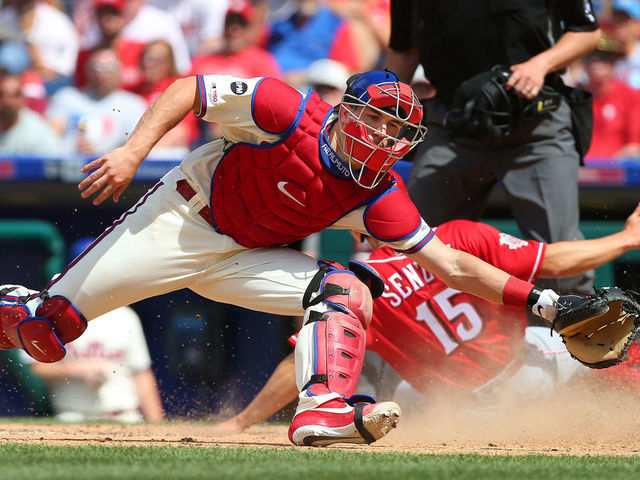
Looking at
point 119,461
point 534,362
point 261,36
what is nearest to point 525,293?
point 534,362

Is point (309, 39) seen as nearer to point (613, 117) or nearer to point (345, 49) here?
point (345, 49)

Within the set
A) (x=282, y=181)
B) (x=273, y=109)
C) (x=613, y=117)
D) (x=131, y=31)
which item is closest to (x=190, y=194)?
(x=282, y=181)

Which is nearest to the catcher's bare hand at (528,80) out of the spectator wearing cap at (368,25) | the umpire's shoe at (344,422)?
the umpire's shoe at (344,422)

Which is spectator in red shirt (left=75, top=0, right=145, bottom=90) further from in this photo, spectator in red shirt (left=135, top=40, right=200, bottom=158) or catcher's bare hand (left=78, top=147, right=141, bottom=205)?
catcher's bare hand (left=78, top=147, right=141, bottom=205)

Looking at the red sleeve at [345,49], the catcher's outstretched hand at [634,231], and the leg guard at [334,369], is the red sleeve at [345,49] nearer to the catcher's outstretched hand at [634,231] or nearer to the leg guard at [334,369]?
the catcher's outstretched hand at [634,231]

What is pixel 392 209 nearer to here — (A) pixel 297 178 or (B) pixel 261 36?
(A) pixel 297 178

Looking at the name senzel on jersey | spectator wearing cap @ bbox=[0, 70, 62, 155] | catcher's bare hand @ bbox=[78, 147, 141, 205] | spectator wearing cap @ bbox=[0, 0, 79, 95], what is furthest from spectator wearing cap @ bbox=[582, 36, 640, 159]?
spectator wearing cap @ bbox=[0, 0, 79, 95]
